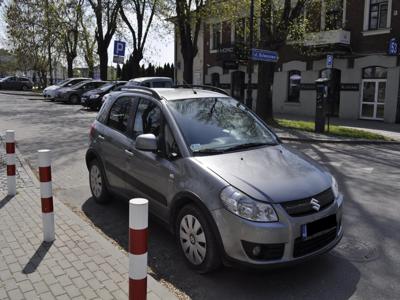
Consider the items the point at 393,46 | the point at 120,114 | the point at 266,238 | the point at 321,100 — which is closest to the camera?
the point at 266,238

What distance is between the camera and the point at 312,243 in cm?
381

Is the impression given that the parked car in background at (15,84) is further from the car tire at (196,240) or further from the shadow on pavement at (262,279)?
the car tire at (196,240)

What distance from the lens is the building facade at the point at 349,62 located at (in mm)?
21297

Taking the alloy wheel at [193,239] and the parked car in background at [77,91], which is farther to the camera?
the parked car in background at [77,91]

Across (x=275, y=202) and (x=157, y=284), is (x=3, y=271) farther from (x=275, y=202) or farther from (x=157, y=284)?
(x=275, y=202)

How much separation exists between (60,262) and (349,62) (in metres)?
22.2

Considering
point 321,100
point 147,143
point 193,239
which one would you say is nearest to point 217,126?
point 147,143

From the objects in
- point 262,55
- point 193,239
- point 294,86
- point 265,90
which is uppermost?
point 262,55

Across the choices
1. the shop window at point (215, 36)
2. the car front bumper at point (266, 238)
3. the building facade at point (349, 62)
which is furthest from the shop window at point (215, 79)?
the car front bumper at point (266, 238)

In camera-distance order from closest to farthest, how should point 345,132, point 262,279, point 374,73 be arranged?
1. point 262,279
2. point 345,132
3. point 374,73

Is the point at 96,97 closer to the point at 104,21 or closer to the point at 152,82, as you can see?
the point at 152,82

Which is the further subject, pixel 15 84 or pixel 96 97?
pixel 15 84

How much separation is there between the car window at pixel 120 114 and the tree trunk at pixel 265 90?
516 inches

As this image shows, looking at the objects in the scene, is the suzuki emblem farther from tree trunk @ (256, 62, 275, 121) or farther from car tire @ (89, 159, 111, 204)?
tree trunk @ (256, 62, 275, 121)
